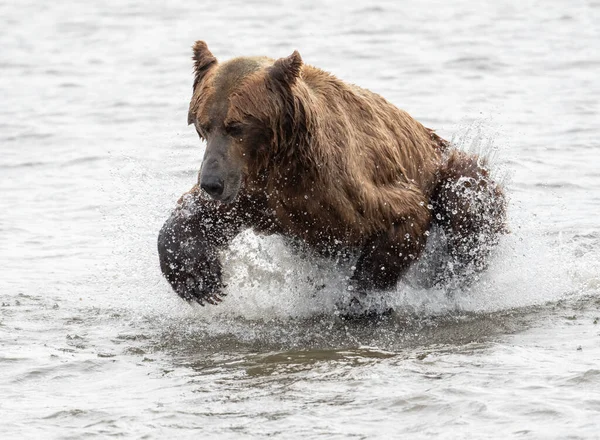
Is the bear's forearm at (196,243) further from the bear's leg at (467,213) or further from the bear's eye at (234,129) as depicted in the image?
the bear's leg at (467,213)

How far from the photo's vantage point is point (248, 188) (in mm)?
6602

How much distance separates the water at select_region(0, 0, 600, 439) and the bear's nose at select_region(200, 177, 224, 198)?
3.10ft

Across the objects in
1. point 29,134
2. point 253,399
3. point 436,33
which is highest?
point 436,33

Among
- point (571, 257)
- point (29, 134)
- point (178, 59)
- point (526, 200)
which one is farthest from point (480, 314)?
point (178, 59)

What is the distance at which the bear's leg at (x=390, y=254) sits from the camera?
710 centimetres

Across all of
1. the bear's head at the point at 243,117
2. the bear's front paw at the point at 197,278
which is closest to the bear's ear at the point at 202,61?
the bear's head at the point at 243,117

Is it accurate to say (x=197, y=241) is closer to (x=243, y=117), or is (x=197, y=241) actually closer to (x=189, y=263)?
(x=189, y=263)

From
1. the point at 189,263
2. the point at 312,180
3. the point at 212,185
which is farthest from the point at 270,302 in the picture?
the point at 212,185

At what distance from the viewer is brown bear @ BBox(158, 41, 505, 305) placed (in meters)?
6.22

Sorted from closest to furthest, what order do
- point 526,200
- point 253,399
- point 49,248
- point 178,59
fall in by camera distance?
point 253,399 < point 49,248 < point 526,200 < point 178,59

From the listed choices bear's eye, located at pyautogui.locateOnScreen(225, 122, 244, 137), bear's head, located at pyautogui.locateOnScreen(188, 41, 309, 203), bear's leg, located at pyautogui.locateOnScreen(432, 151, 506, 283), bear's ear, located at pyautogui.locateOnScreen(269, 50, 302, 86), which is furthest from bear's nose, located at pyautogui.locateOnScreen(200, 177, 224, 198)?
bear's leg, located at pyautogui.locateOnScreen(432, 151, 506, 283)

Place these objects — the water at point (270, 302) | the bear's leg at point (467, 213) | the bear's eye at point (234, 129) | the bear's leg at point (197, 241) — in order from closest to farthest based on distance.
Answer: the water at point (270, 302)
the bear's eye at point (234, 129)
the bear's leg at point (197, 241)
the bear's leg at point (467, 213)

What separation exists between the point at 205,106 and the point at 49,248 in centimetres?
347

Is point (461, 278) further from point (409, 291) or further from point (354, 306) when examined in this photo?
point (354, 306)
